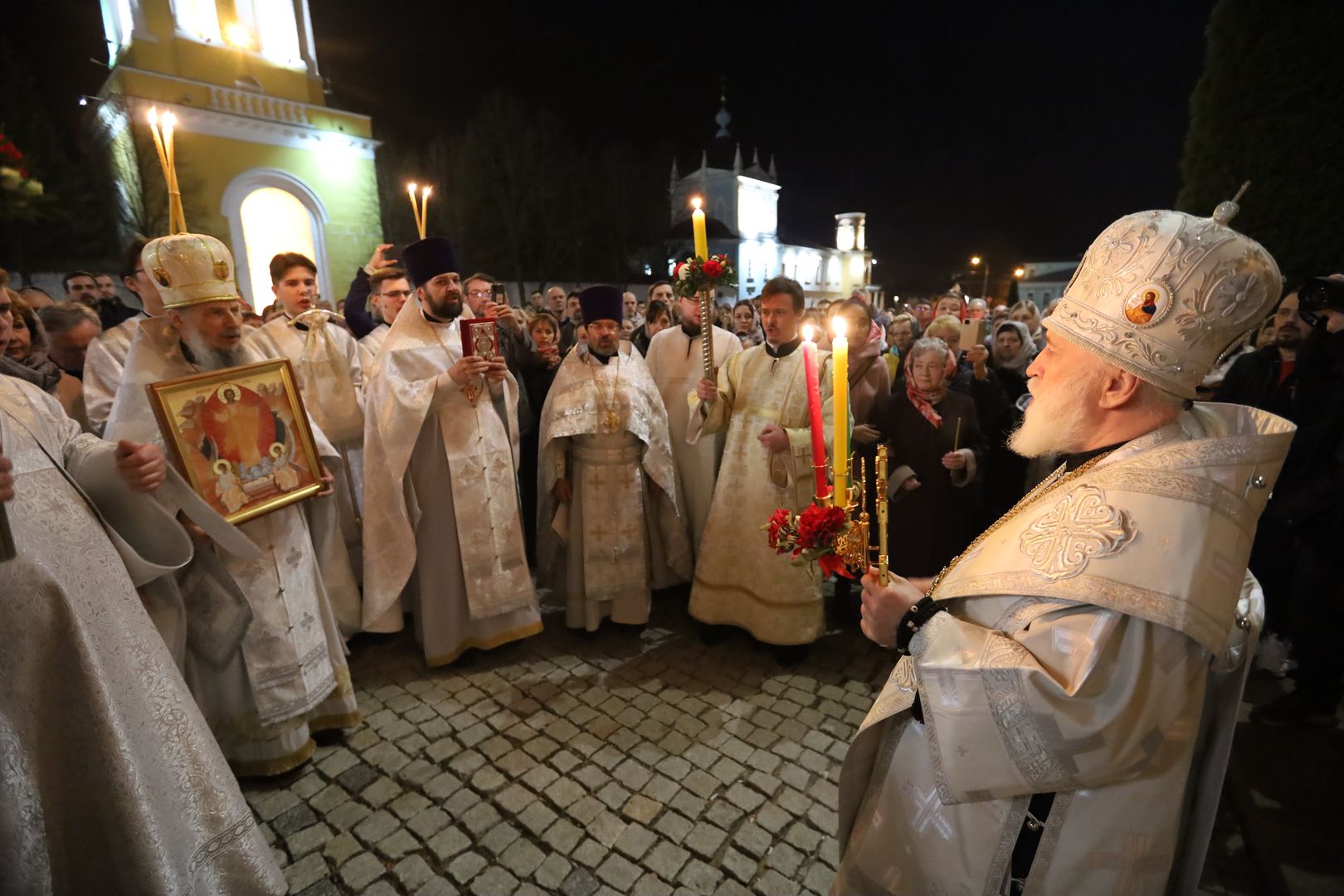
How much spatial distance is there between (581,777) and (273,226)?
70.5 ft

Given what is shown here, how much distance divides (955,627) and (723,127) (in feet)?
179

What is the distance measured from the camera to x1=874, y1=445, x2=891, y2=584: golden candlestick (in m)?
1.45

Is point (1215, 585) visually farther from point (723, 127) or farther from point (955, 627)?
point (723, 127)

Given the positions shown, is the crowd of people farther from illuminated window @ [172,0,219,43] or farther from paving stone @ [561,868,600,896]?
illuminated window @ [172,0,219,43]

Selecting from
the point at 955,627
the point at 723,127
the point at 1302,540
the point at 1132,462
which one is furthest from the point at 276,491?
the point at 723,127

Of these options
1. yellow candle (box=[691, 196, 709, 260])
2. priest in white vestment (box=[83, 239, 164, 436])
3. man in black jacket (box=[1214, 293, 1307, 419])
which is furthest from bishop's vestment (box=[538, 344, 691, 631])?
man in black jacket (box=[1214, 293, 1307, 419])

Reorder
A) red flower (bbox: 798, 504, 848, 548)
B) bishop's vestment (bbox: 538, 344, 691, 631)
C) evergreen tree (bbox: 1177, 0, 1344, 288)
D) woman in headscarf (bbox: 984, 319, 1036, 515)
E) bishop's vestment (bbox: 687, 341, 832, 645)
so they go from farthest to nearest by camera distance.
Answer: evergreen tree (bbox: 1177, 0, 1344, 288)
woman in headscarf (bbox: 984, 319, 1036, 515)
bishop's vestment (bbox: 538, 344, 691, 631)
bishop's vestment (bbox: 687, 341, 832, 645)
red flower (bbox: 798, 504, 848, 548)

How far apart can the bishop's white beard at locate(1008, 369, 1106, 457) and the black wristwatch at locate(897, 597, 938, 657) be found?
1.71 ft

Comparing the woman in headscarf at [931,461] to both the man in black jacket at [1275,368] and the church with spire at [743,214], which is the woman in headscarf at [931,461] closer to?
the man in black jacket at [1275,368]

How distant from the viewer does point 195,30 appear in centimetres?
1711

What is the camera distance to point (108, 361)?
3318 millimetres

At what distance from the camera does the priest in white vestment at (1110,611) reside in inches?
50.4

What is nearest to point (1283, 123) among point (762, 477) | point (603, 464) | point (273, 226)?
point (762, 477)

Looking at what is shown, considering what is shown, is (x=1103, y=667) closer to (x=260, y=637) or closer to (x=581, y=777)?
(x=581, y=777)
